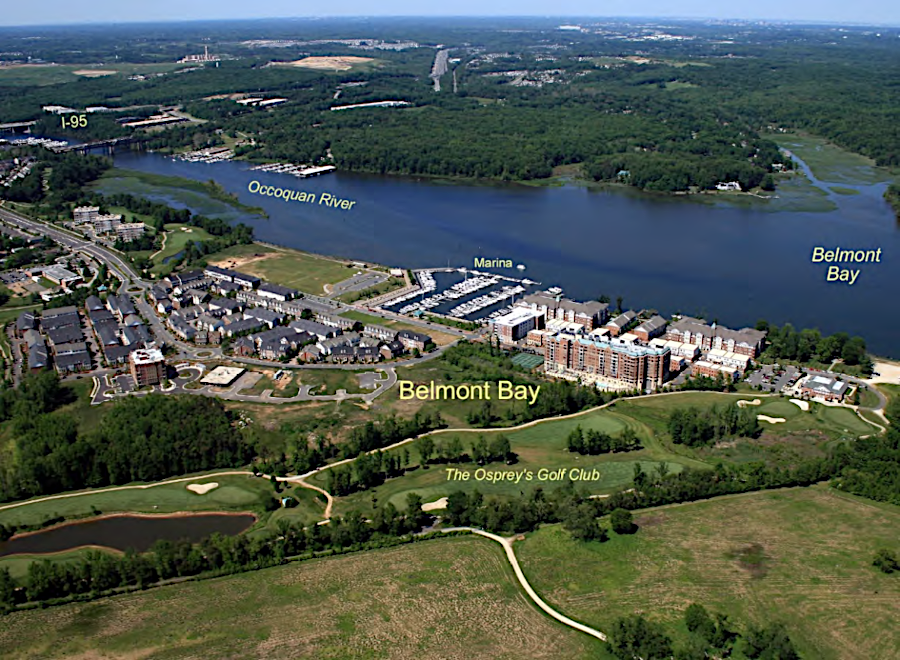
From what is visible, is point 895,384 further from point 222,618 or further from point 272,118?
point 272,118

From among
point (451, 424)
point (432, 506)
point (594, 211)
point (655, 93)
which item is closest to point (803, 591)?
point (432, 506)

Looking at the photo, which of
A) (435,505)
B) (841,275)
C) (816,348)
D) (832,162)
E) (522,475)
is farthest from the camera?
(832,162)

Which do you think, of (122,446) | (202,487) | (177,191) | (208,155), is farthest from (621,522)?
(208,155)

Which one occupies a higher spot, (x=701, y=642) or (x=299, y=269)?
(x=299, y=269)

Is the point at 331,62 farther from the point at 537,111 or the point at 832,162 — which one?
the point at 832,162

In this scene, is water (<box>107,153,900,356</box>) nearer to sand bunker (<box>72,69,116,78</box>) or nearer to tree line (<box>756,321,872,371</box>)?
tree line (<box>756,321,872,371</box>)

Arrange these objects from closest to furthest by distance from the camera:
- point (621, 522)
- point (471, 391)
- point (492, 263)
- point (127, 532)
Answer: point (621, 522), point (127, 532), point (471, 391), point (492, 263)

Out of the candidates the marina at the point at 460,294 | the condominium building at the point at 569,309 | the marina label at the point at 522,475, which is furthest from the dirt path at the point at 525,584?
the marina at the point at 460,294

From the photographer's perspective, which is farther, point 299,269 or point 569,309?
point 299,269
